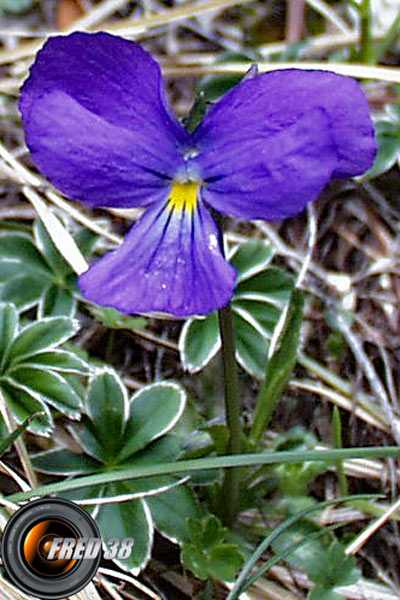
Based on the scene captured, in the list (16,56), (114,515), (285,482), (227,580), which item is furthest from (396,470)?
(16,56)

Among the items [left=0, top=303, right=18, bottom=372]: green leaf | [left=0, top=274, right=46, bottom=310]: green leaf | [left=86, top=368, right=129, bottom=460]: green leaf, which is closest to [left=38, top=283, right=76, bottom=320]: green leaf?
[left=0, top=274, right=46, bottom=310]: green leaf

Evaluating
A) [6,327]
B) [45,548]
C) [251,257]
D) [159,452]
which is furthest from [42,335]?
[251,257]

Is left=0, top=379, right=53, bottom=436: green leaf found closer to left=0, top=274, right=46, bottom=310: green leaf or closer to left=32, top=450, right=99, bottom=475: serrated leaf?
left=32, top=450, right=99, bottom=475: serrated leaf

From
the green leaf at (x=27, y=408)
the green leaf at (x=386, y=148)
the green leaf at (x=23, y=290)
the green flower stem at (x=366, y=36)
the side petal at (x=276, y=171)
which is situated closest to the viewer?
the side petal at (x=276, y=171)

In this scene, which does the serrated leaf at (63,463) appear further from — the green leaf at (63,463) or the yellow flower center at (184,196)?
the yellow flower center at (184,196)

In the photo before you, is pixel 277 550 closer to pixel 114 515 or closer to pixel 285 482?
pixel 285 482

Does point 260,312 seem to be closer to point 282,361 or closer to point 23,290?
point 282,361

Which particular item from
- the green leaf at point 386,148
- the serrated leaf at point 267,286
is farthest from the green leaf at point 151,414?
the green leaf at point 386,148
